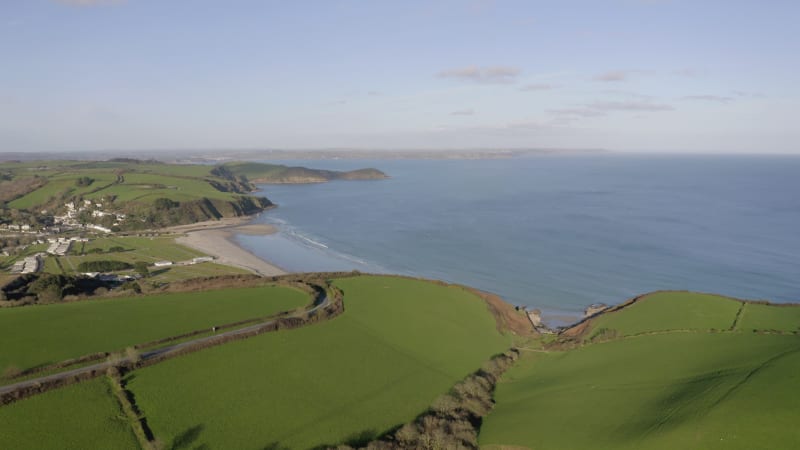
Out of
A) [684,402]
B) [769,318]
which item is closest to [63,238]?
[684,402]

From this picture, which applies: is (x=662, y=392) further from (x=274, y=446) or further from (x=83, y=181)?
(x=83, y=181)

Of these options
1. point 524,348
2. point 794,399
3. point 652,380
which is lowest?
point 524,348

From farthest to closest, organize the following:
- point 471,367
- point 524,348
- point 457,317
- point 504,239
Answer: point 504,239 → point 457,317 → point 524,348 → point 471,367

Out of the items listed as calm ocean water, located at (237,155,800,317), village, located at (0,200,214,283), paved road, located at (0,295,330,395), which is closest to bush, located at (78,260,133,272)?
village, located at (0,200,214,283)

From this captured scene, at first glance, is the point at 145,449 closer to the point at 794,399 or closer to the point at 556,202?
the point at 794,399

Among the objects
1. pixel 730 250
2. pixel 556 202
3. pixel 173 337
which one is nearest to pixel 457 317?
pixel 173 337

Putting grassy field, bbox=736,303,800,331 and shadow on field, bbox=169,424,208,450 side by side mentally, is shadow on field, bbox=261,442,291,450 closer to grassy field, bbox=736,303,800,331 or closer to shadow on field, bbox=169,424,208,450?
shadow on field, bbox=169,424,208,450

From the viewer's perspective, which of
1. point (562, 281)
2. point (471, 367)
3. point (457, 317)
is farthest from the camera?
point (562, 281)

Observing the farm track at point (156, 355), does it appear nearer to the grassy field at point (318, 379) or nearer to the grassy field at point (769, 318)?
the grassy field at point (318, 379)
